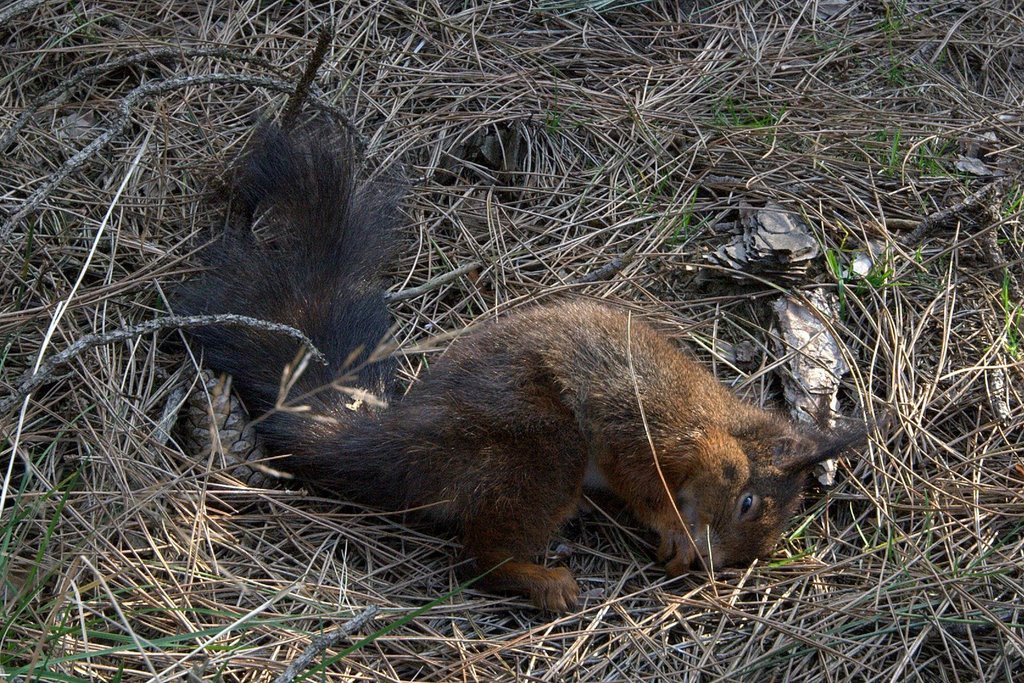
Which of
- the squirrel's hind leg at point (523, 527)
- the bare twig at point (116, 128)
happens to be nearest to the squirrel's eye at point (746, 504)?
the squirrel's hind leg at point (523, 527)

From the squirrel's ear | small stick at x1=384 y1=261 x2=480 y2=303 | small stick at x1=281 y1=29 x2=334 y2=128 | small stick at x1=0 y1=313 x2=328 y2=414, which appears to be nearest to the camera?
small stick at x1=0 y1=313 x2=328 y2=414

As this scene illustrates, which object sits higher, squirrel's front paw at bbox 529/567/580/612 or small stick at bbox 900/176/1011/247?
small stick at bbox 900/176/1011/247

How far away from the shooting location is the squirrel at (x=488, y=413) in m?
2.93

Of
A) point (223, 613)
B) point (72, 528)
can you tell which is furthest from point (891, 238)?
point (72, 528)

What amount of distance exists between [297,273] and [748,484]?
1670 mm

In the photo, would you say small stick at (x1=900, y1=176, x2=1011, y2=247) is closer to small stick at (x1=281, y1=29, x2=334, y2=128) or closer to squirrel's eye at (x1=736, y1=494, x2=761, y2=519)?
squirrel's eye at (x1=736, y1=494, x2=761, y2=519)

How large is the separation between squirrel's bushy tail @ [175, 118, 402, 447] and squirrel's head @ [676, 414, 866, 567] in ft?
3.72

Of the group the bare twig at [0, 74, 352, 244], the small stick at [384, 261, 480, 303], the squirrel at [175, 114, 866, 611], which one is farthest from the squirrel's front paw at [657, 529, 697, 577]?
the bare twig at [0, 74, 352, 244]

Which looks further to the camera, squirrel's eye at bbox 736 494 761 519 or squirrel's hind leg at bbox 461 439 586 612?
squirrel's eye at bbox 736 494 761 519

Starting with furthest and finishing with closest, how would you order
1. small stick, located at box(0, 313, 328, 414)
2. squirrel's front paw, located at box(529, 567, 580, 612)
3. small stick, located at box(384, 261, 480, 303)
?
small stick, located at box(384, 261, 480, 303) → squirrel's front paw, located at box(529, 567, 580, 612) → small stick, located at box(0, 313, 328, 414)

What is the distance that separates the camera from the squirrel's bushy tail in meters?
3.04

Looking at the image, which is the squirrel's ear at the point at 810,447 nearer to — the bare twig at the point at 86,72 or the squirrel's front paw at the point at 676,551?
the squirrel's front paw at the point at 676,551

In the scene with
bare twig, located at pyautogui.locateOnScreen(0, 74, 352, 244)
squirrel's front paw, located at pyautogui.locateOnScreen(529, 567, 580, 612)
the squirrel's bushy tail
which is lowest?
squirrel's front paw, located at pyautogui.locateOnScreen(529, 567, 580, 612)

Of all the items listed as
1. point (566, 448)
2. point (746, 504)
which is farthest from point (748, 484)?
point (566, 448)
